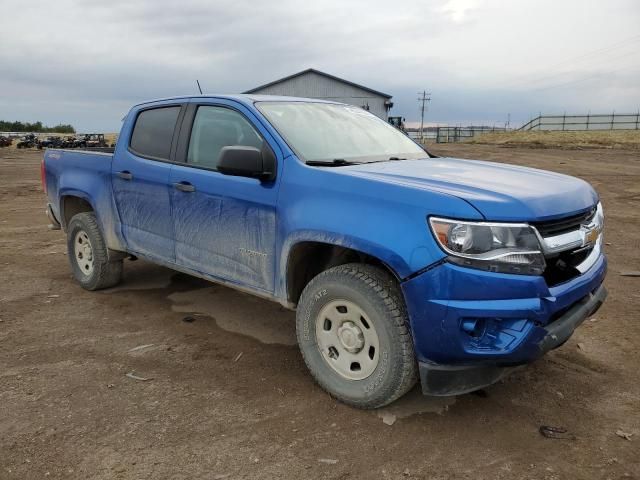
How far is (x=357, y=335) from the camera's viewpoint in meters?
3.15

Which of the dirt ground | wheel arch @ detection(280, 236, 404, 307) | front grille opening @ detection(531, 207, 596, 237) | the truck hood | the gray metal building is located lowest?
the dirt ground

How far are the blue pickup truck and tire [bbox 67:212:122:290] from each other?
0.70 metres

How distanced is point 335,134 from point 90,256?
9.69 ft

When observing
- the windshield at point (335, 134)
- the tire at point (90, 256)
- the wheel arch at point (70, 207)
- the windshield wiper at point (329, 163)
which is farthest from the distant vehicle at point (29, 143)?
the windshield wiper at point (329, 163)

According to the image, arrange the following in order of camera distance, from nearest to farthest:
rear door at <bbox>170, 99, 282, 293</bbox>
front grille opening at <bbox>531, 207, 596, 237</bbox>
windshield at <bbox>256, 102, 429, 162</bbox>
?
front grille opening at <bbox>531, 207, 596, 237</bbox>
rear door at <bbox>170, 99, 282, 293</bbox>
windshield at <bbox>256, 102, 429, 162</bbox>

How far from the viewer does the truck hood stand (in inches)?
107

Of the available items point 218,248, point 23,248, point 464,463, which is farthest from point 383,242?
point 23,248

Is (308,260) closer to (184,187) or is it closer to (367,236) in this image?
(367,236)

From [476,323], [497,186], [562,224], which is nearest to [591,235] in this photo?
[562,224]

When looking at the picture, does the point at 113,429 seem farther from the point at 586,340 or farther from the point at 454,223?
the point at 586,340

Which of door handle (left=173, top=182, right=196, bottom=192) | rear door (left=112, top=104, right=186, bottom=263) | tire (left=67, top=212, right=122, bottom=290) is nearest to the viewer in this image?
door handle (left=173, top=182, right=196, bottom=192)

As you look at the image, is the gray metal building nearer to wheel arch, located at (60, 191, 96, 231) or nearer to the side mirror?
wheel arch, located at (60, 191, 96, 231)

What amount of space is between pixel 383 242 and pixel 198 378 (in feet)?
5.36

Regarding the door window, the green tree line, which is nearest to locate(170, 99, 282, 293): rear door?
the door window
